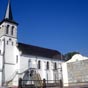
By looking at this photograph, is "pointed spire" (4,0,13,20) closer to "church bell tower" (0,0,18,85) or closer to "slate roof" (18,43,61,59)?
"church bell tower" (0,0,18,85)

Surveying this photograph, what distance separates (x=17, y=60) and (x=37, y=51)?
327 inches

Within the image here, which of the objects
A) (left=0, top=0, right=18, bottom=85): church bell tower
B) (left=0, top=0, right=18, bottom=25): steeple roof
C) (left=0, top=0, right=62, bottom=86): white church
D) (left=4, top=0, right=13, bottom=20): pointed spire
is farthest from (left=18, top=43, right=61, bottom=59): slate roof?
(left=4, top=0, right=13, bottom=20): pointed spire

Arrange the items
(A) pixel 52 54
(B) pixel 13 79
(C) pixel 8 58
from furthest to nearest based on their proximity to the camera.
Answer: (A) pixel 52 54
(C) pixel 8 58
(B) pixel 13 79

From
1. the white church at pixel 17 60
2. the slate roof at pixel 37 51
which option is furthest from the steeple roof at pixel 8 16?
the slate roof at pixel 37 51

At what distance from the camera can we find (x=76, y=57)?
69.8 ft

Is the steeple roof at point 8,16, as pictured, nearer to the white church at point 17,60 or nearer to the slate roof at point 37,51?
the white church at point 17,60

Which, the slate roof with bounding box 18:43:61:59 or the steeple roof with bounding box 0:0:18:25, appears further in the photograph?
the steeple roof with bounding box 0:0:18:25

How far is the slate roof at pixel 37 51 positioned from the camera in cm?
4894

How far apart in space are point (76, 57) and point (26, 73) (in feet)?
87.4

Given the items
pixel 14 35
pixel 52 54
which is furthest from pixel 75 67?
pixel 52 54

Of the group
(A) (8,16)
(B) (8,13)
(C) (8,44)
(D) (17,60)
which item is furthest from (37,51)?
(B) (8,13)

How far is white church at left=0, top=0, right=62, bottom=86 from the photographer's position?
1756 inches

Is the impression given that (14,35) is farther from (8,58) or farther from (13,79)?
(13,79)

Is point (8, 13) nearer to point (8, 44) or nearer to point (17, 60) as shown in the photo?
point (8, 44)
